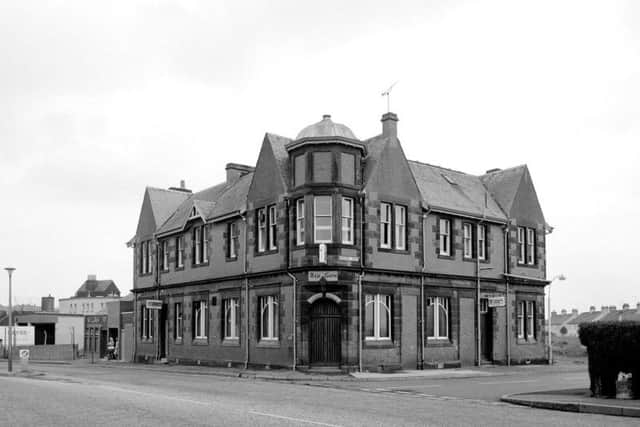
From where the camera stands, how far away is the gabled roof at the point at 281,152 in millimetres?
33156

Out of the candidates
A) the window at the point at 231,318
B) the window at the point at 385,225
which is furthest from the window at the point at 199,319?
the window at the point at 385,225

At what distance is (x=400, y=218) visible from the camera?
110ft

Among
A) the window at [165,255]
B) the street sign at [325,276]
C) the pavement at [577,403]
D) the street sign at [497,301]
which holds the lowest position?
the pavement at [577,403]

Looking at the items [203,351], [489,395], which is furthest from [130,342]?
[489,395]

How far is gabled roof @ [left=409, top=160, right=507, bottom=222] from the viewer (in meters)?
35.7

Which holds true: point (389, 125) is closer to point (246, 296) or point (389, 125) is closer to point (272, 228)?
point (272, 228)

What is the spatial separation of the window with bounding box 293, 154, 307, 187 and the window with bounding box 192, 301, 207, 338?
10.9 meters

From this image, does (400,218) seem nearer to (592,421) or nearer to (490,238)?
(490,238)

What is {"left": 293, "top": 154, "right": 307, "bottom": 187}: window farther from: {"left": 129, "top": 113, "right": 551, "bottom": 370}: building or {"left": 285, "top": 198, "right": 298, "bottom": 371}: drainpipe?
{"left": 285, "top": 198, "right": 298, "bottom": 371}: drainpipe

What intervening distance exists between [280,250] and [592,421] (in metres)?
19.5

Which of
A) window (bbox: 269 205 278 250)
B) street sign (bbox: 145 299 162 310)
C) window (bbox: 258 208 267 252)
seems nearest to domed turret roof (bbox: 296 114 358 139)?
window (bbox: 269 205 278 250)

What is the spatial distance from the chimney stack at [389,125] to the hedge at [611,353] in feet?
54.9

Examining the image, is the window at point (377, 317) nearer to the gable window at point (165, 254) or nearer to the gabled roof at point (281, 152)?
the gabled roof at point (281, 152)

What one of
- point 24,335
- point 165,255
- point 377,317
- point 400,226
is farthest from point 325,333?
point 24,335
